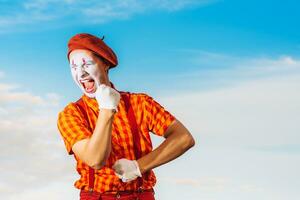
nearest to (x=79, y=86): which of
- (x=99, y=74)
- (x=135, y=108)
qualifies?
(x=99, y=74)

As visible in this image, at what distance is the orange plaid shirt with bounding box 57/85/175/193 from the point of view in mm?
4328

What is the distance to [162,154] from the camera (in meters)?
4.49

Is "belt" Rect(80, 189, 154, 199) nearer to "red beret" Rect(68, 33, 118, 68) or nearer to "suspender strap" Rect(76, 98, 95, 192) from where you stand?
"suspender strap" Rect(76, 98, 95, 192)

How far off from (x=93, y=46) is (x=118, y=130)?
712 millimetres

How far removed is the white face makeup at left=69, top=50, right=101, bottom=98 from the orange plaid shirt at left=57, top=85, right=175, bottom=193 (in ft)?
0.31

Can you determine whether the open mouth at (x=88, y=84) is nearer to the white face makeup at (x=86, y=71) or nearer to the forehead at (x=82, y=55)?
the white face makeup at (x=86, y=71)

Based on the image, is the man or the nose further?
the nose

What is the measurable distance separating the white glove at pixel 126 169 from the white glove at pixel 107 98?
45 centimetres

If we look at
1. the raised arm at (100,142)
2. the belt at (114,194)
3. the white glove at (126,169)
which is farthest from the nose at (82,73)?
the belt at (114,194)

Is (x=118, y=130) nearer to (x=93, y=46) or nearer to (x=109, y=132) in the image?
(x=109, y=132)

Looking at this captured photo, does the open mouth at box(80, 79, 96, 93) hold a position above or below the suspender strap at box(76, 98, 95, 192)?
above

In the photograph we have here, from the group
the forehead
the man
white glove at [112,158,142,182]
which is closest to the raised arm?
the man

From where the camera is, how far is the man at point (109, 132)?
163 inches

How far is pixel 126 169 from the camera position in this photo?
14.0 ft
